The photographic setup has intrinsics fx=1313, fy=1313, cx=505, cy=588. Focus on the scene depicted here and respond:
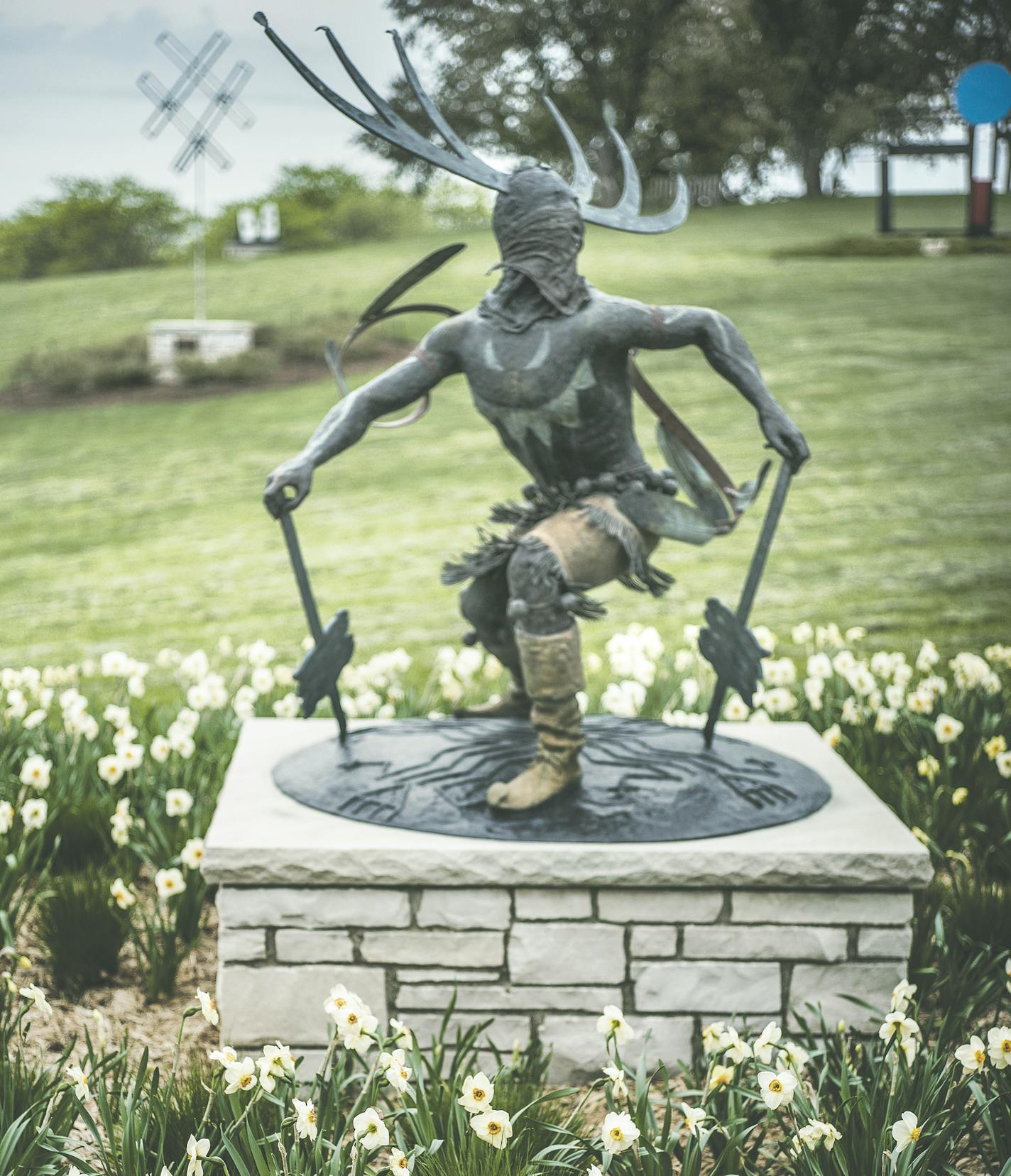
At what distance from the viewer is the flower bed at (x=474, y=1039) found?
244 cm

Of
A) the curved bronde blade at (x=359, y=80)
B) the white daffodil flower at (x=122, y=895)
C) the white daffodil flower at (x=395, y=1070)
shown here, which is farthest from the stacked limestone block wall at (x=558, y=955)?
the curved bronde blade at (x=359, y=80)

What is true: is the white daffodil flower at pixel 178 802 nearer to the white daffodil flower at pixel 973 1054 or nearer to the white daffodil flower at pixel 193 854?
the white daffodil flower at pixel 193 854

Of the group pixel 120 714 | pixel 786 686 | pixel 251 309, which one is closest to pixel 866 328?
pixel 251 309

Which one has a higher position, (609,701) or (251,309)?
(251,309)

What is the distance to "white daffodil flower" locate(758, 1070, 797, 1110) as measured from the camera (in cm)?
215

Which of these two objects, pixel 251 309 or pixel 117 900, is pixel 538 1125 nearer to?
pixel 117 900

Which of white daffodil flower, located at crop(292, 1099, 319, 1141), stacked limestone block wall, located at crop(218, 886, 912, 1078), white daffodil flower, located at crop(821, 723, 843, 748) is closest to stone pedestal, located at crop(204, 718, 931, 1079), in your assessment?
stacked limestone block wall, located at crop(218, 886, 912, 1078)

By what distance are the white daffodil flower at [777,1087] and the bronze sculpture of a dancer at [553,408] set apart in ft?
3.70

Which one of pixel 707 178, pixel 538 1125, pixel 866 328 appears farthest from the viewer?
pixel 707 178

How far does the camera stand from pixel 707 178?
2109 cm

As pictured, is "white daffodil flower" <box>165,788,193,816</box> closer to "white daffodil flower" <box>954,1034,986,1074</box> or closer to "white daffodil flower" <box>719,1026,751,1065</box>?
"white daffodil flower" <box>719,1026,751,1065</box>

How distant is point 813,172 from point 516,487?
1156 cm

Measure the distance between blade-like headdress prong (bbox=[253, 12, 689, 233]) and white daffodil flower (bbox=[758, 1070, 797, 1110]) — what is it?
2.00 meters

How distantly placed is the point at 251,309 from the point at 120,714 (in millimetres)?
12890
